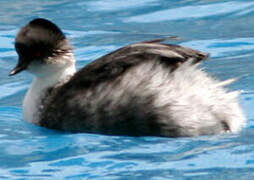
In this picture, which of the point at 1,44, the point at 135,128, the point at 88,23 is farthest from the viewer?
the point at 88,23

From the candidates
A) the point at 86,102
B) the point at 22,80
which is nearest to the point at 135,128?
the point at 86,102

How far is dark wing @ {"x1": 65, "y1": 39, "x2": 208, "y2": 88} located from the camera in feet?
24.8

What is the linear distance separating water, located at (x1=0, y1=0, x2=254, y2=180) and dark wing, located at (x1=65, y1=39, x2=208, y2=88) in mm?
477

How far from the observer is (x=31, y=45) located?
314 inches

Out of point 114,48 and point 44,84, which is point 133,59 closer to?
point 44,84

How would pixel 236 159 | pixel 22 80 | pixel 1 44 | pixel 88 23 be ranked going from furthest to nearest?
pixel 88 23 < pixel 1 44 < pixel 22 80 < pixel 236 159

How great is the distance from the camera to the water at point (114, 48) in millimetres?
7082

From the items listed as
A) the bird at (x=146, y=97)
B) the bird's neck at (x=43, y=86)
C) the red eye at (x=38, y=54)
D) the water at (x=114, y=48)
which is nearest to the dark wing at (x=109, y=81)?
the bird at (x=146, y=97)

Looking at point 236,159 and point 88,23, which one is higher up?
point 88,23

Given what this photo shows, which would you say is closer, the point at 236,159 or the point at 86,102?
the point at 236,159

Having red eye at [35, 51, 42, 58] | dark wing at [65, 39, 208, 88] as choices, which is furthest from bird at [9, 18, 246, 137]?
red eye at [35, 51, 42, 58]

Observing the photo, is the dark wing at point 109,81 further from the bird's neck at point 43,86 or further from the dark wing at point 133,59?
the bird's neck at point 43,86

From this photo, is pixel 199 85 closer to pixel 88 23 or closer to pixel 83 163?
pixel 83 163

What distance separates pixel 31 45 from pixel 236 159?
197 centimetres
